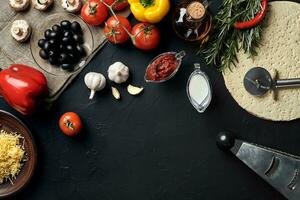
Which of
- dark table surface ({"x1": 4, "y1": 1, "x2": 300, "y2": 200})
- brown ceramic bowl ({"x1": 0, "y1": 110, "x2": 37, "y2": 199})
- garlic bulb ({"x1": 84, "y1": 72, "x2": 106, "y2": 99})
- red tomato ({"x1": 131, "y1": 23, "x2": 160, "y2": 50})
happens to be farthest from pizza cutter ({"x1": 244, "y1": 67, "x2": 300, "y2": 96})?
brown ceramic bowl ({"x1": 0, "y1": 110, "x2": 37, "y2": 199})

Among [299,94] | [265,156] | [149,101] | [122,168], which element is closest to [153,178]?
[122,168]

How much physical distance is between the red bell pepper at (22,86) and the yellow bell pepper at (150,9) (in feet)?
1.80

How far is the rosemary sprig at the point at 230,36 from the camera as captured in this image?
2.54 meters

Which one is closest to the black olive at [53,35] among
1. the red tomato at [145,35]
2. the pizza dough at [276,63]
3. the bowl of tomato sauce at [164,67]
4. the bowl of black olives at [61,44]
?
the bowl of black olives at [61,44]

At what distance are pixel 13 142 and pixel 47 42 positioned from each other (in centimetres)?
50

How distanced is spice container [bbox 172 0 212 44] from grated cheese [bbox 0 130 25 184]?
933mm

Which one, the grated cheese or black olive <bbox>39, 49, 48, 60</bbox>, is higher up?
A: black olive <bbox>39, 49, 48, 60</bbox>

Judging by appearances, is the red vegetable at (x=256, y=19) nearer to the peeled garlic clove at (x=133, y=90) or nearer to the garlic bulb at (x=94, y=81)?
the peeled garlic clove at (x=133, y=90)

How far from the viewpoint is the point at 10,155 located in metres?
2.57

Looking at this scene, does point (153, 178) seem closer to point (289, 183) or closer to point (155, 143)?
point (155, 143)

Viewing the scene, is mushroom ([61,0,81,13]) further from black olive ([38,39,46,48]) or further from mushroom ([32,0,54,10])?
black olive ([38,39,46,48])

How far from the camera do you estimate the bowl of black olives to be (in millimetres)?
2590

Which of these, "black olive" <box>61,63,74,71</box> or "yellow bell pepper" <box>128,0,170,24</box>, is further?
"black olive" <box>61,63,74,71</box>

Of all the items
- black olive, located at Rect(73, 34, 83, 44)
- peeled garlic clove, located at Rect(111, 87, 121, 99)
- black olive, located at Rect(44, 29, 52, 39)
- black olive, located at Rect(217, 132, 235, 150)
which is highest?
black olive, located at Rect(73, 34, 83, 44)
